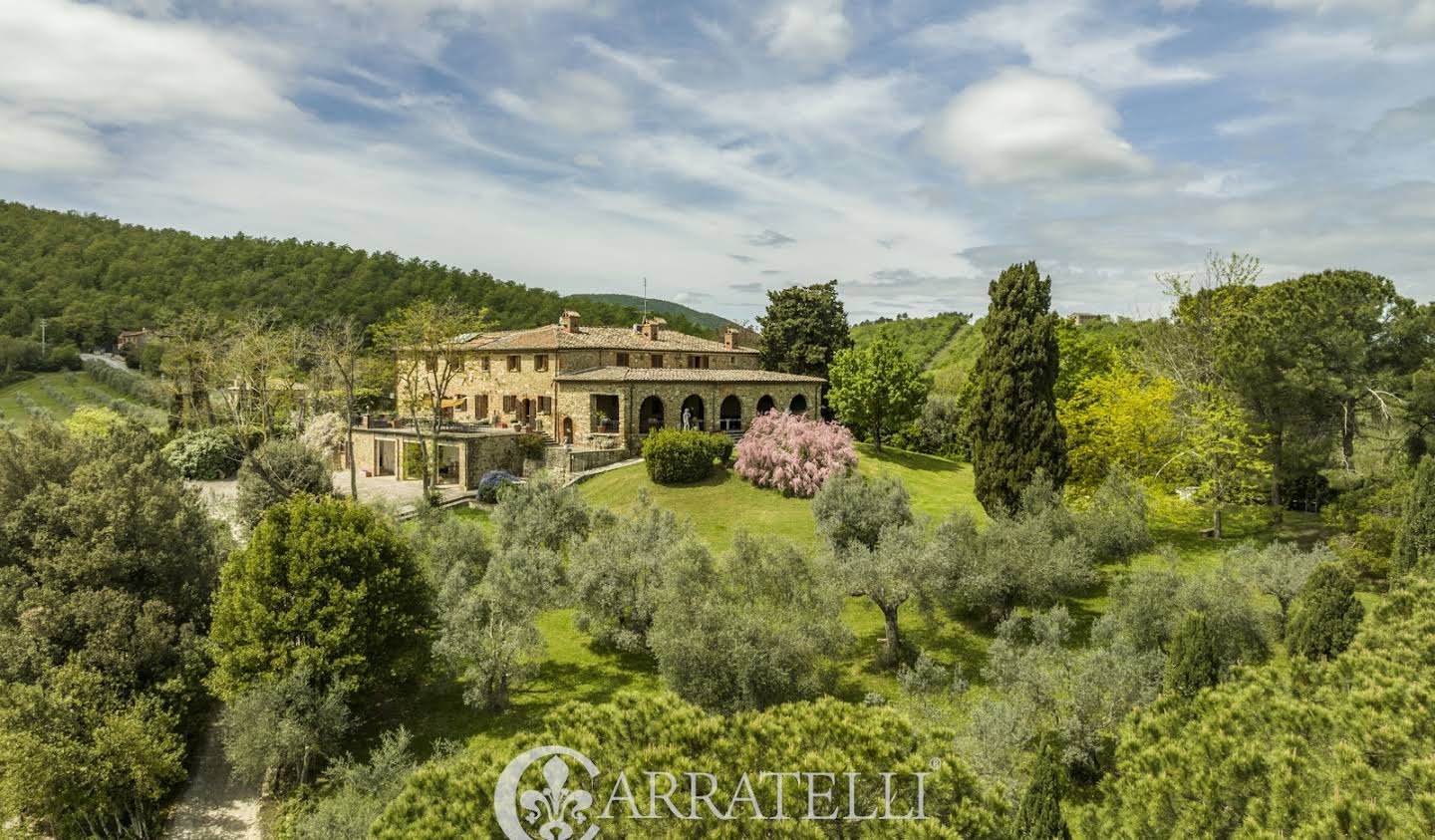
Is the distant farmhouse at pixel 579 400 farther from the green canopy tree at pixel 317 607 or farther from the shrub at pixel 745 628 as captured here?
the shrub at pixel 745 628

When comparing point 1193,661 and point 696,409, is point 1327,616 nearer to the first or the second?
point 1193,661

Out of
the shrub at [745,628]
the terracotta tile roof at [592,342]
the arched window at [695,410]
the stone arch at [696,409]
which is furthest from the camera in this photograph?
the terracotta tile roof at [592,342]

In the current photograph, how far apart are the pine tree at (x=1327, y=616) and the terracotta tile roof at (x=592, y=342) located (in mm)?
33384

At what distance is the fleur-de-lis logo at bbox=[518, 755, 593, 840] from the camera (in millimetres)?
7340

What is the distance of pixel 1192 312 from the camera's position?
27.8 metres

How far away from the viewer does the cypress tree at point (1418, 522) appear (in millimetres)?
15727

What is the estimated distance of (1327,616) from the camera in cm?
1416

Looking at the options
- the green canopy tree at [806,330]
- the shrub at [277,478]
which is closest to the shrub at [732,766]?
the shrub at [277,478]

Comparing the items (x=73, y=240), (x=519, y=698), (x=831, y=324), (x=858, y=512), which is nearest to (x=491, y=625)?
(x=519, y=698)

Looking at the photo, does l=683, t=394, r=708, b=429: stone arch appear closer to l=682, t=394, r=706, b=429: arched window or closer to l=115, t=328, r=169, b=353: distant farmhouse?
l=682, t=394, r=706, b=429: arched window

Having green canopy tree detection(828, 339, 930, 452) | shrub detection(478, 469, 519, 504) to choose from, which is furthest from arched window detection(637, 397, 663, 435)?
green canopy tree detection(828, 339, 930, 452)

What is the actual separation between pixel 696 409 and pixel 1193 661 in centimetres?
2867

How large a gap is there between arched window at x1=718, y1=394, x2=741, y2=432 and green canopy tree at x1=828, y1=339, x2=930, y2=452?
590cm

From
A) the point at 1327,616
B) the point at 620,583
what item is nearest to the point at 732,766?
the point at 620,583
